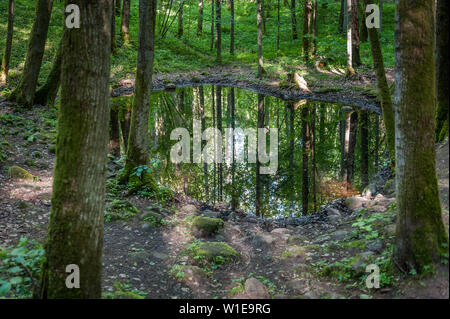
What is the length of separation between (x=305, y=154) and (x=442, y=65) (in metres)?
5.89

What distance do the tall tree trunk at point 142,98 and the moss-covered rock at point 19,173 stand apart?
1804 mm

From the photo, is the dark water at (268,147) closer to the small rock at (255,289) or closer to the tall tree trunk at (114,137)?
the tall tree trunk at (114,137)

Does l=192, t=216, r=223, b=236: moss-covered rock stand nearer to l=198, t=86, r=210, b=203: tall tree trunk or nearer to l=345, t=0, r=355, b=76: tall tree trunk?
l=198, t=86, r=210, b=203: tall tree trunk

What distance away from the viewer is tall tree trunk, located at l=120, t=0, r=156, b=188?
7.53 meters

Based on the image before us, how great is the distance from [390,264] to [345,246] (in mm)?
1405

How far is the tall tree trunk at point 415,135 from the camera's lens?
408 cm

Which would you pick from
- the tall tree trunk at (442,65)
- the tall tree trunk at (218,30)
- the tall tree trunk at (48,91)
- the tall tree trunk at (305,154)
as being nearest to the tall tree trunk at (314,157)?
the tall tree trunk at (305,154)

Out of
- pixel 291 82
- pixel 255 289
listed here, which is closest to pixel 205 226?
pixel 255 289

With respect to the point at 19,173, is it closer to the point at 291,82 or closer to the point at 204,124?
the point at 204,124

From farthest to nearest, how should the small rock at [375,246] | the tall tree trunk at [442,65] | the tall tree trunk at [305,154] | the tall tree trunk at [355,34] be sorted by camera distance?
the tall tree trunk at [355,34] → the tall tree trunk at [305,154] → the tall tree trunk at [442,65] → the small rock at [375,246]

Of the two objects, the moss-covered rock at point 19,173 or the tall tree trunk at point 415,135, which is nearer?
the tall tree trunk at point 415,135

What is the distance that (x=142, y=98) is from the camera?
25.4 ft
